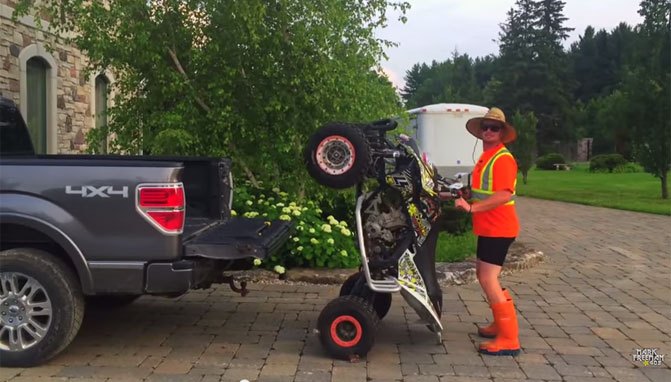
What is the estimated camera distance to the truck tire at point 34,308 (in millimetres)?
4699

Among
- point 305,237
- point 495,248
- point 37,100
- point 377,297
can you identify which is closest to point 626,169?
point 37,100

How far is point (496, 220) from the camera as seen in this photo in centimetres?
527

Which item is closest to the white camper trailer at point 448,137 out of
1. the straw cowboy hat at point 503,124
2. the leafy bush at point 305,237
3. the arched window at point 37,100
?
the arched window at point 37,100

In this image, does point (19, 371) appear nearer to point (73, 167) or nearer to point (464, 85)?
point (73, 167)

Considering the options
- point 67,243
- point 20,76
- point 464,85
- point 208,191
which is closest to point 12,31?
point 20,76

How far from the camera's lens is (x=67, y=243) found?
467cm

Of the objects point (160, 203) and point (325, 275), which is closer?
point (160, 203)

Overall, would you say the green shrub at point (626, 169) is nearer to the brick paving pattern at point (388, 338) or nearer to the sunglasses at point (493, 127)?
the brick paving pattern at point (388, 338)

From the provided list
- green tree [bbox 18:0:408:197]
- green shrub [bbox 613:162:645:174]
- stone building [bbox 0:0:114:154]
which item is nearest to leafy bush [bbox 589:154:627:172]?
green shrub [bbox 613:162:645:174]

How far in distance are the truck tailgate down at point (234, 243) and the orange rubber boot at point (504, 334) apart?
6.00 feet

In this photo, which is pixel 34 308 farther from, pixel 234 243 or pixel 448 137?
pixel 448 137

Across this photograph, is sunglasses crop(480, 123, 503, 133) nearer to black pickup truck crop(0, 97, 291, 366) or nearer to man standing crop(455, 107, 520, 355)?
man standing crop(455, 107, 520, 355)

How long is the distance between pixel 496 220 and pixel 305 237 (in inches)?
121

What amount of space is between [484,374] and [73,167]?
3267 millimetres
